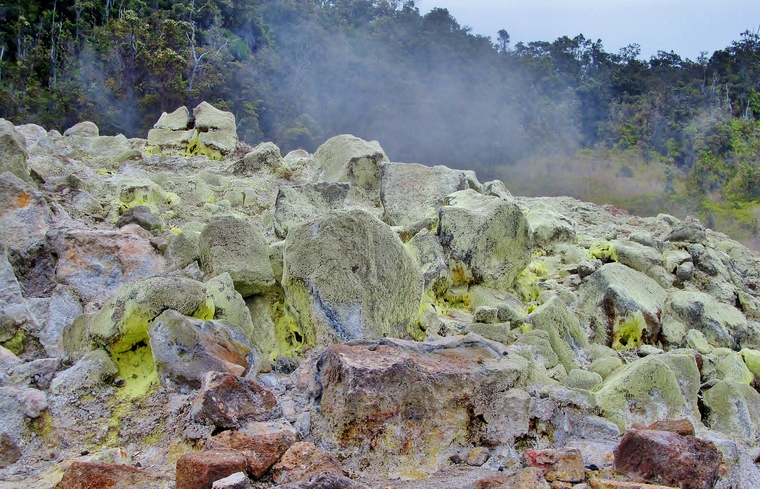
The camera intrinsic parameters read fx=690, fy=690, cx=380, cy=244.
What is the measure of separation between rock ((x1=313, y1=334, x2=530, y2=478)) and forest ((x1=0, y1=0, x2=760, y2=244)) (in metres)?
16.7

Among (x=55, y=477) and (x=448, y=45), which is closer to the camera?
(x=55, y=477)

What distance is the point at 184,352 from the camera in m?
3.17

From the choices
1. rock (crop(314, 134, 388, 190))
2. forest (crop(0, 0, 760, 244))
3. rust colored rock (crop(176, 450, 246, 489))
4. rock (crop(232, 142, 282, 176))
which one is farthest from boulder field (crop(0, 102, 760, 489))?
forest (crop(0, 0, 760, 244))

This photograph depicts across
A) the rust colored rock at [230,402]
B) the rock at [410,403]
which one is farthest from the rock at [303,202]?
the rust colored rock at [230,402]

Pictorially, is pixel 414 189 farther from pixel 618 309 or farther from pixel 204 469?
pixel 204 469

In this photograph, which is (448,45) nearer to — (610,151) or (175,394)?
(610,151)

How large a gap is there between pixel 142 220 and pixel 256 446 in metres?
3.56

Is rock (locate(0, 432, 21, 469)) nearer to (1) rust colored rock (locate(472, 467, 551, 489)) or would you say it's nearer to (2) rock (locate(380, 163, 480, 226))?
(1) rust colored rock (locate(472, 467, 551, 489))

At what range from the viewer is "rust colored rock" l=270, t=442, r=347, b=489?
234 centimetres

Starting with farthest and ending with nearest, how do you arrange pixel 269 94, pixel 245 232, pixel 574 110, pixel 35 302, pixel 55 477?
pixel 574 110 < pixel 269 94 < pixel 245 232 < pixel 35 302 < pixel 55 477

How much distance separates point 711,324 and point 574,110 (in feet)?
78.8

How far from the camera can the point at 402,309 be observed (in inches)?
161

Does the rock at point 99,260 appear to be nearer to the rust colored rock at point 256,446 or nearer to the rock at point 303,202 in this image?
the rock at point 303,202

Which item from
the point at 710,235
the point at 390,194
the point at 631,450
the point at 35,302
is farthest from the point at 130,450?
the point at 710,235
